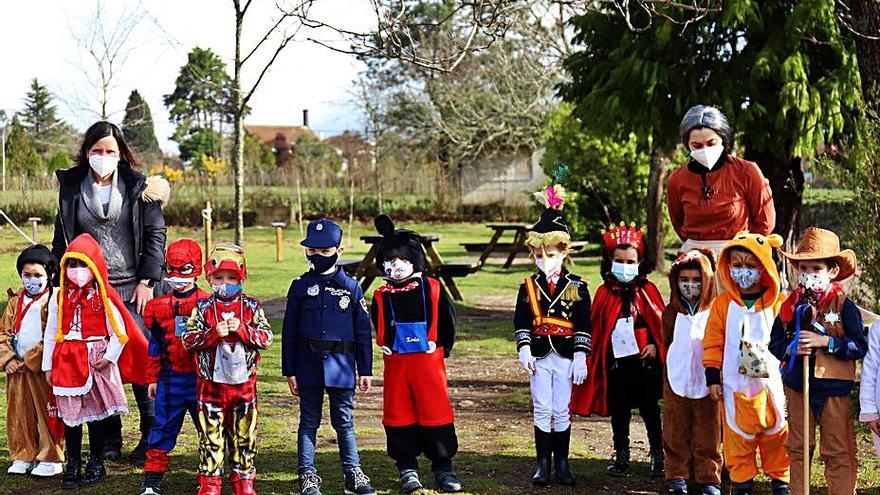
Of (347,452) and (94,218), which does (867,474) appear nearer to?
(347,452)

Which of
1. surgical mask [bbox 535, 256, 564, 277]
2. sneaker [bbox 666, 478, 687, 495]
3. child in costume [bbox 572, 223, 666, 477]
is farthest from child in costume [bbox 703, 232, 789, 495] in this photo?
surgical mask [bbox 535, 256, 564, 277]

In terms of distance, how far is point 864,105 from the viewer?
899 cm

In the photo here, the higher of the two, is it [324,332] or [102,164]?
[102,164]

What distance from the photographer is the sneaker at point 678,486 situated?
5898 millimetres

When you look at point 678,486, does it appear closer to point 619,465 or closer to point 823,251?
point 619,465

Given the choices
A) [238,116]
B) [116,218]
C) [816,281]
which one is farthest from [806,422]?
[238,116]

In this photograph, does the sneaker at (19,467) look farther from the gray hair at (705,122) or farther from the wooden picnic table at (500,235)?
the wooden picnic table at (500,235)

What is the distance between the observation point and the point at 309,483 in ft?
19.0

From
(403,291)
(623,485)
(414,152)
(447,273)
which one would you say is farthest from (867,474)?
(414,152)

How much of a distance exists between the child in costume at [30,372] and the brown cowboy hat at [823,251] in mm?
4286

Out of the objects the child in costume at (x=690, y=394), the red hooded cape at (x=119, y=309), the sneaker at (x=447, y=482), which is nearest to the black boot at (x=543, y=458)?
the sneaker at (x=447, y=482)

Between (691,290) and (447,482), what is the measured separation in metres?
1.76

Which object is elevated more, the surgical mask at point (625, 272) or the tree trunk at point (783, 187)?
the tree trunk at point (783, 187)

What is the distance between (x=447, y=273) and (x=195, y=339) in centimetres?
905
